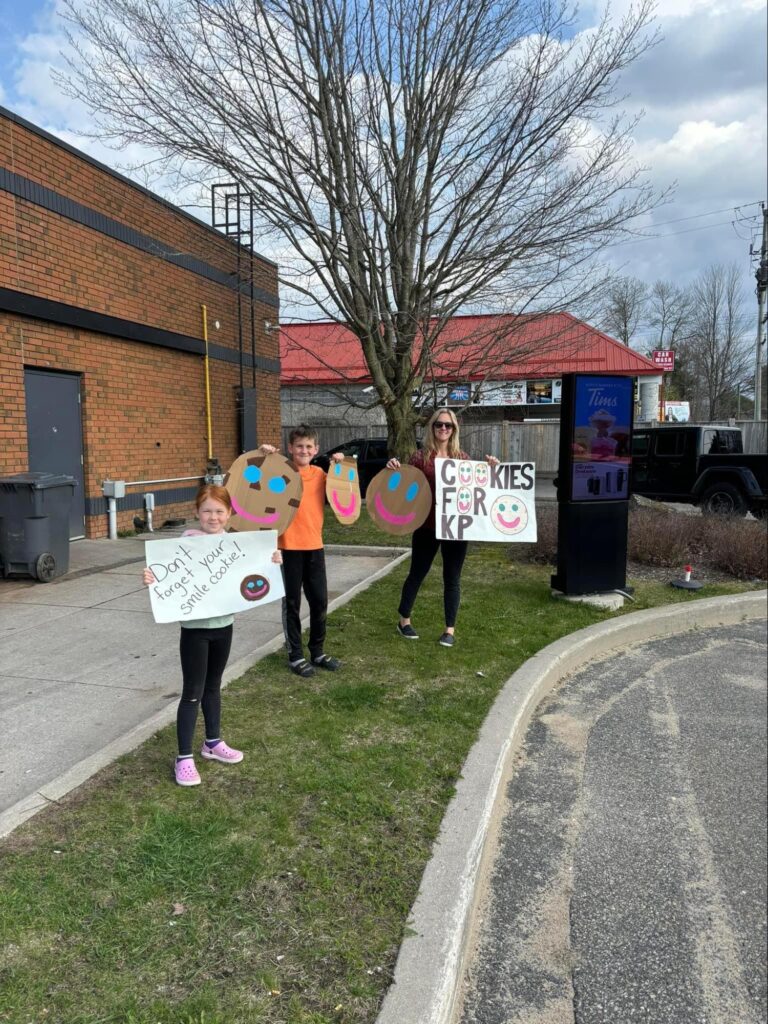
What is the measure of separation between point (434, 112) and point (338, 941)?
9.75 metres

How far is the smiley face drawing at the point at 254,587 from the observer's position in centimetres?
351

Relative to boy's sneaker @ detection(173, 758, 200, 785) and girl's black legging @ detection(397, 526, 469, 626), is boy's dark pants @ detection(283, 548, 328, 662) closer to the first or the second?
girl's black legging @ detection(397, 526, 469, 626)

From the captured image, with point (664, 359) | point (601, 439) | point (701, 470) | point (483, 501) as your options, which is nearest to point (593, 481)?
point (601, 439)

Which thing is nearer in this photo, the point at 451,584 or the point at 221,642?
the point at 221,642

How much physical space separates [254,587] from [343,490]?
4.86 feet

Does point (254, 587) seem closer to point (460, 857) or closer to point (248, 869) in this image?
point (248, 869)

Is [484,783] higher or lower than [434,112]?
lower

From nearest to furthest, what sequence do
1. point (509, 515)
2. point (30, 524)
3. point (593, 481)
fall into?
point (509, 515) < point (593, 481) < point (30, 524)

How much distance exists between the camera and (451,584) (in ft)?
17.5

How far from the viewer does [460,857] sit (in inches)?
107

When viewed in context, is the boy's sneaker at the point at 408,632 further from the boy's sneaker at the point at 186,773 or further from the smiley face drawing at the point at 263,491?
the boy's sneaker at the point at 186,773

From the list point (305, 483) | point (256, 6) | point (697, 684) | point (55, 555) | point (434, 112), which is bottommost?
point (697, 684)

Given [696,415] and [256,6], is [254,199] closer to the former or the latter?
[256,6]

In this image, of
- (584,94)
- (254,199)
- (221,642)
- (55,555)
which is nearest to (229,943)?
(221,642)
